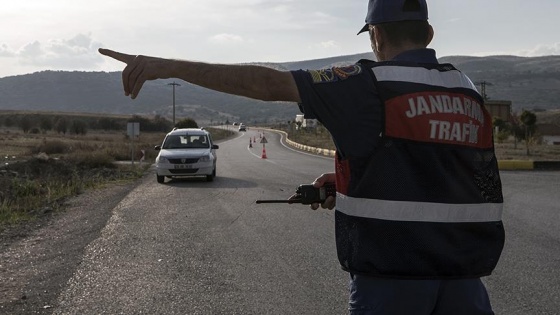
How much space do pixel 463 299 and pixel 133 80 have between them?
135 centimetres

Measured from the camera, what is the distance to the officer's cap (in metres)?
2.79

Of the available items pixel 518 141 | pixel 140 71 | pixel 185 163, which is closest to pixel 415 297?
pixel 140 71

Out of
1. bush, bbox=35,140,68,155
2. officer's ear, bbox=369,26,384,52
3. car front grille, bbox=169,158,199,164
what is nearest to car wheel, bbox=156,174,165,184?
car front grille, bbox=169,158,199,164

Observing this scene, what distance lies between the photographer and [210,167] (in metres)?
23.1

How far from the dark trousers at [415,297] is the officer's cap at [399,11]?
0.91m

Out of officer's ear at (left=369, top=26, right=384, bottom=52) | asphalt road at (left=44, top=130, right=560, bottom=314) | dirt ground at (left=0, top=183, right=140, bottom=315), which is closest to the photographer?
officer's ear at (left=369, top=26, right=384, bottom=52)

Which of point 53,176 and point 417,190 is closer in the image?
point 417,190

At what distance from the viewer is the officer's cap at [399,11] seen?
279 cm

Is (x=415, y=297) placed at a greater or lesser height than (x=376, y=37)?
lesser

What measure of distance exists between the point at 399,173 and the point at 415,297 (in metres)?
0.41

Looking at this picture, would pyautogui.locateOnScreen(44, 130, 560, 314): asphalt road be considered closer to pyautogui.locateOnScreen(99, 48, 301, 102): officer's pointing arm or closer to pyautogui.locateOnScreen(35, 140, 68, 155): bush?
pyautogui.locateOnScreen(99, 48, 301, 102): officer's pointing arm

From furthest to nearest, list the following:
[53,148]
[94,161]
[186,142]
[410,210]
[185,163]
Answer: [53,148]
[94,161]
[186,142]
[185,163]
[410,210]

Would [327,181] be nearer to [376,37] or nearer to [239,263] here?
[376,37]

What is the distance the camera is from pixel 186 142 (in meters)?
25.2
